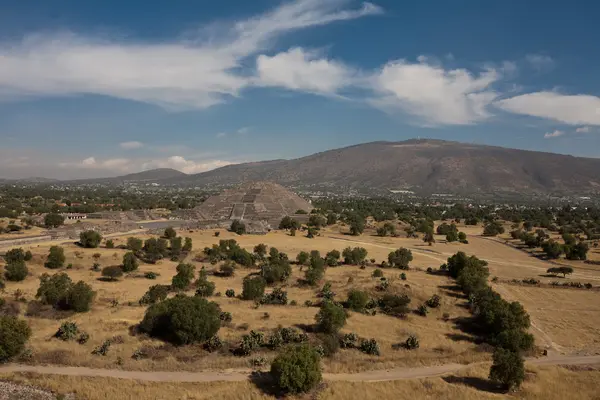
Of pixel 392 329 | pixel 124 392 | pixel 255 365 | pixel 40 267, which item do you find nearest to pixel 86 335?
pixel 124 392

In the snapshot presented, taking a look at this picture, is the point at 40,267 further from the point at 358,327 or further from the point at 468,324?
the point at 468,324

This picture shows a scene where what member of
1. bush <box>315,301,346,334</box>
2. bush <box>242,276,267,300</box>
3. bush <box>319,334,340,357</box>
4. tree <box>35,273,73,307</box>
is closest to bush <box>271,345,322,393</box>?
bush <box>319,334,340,357</box>

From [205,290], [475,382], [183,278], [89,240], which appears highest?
[89,240]

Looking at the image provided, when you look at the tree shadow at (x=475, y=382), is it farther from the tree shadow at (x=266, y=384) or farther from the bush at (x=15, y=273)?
the bush at (x=15, y=273)

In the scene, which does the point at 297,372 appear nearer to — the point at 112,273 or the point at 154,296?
the point at 154,296

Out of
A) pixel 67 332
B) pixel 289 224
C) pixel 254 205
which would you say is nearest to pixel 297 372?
pixel 67 332

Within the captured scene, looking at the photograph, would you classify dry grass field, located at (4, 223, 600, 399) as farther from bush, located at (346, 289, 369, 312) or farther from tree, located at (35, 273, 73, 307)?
tree, located at (35, 273, 73, 307)
